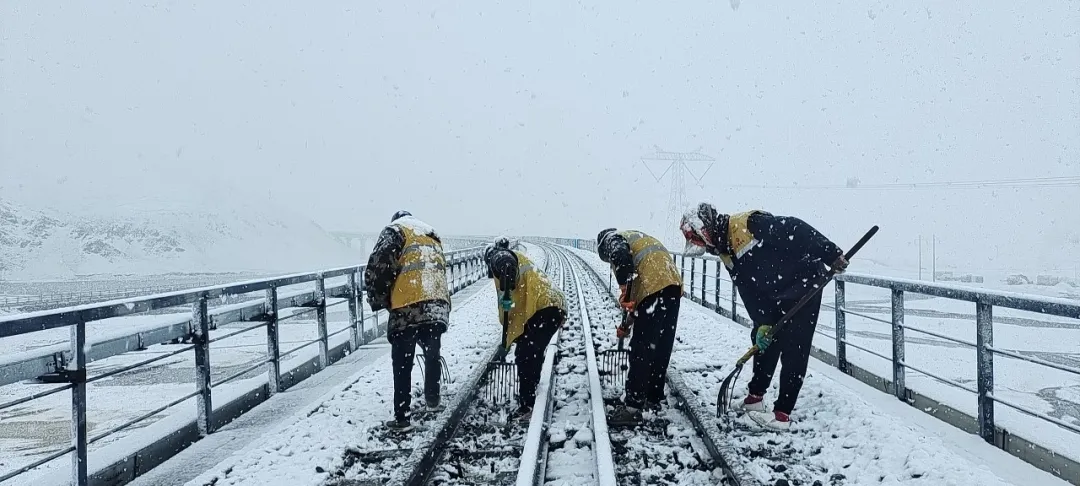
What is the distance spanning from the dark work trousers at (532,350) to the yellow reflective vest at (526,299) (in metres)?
0.05

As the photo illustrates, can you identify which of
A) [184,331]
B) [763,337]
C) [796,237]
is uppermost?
[796,237]

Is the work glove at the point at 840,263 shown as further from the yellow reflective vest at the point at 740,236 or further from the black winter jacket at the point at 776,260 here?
the yellow reflective vest at the point at 740,236

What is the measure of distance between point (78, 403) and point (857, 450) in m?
4.57

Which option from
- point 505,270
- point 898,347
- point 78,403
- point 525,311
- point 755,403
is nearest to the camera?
point 78,403

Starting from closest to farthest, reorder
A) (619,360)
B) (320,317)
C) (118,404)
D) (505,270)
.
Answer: (505,270), (619,360), (320,317), (118,404)

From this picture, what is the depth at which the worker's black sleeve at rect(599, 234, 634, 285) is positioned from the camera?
486cm

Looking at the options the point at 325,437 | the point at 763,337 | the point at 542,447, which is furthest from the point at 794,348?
the point at 325,437

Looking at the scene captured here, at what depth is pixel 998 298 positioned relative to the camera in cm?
384

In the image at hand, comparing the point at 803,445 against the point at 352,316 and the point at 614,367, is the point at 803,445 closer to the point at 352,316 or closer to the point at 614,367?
the point at 614,367

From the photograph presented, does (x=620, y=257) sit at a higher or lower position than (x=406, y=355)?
higher

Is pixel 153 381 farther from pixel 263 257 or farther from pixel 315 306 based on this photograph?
pixel 263 257

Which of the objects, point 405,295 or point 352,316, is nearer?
point 405,295

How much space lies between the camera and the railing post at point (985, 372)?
13.0 feet

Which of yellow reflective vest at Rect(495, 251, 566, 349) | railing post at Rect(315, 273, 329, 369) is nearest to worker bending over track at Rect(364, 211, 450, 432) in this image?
yellow reflective vest at Rect(495, 251, 566, 349)
